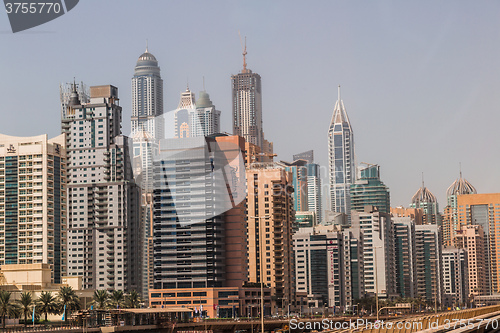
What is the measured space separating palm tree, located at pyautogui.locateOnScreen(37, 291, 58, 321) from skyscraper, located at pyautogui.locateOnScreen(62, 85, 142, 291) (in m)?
66.5

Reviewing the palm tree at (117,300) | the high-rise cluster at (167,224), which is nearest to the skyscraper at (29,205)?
the high-rise cluster at (167,224)

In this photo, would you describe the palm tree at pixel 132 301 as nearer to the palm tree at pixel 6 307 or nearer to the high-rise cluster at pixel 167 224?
the high-rise cluster at pixel 167 224

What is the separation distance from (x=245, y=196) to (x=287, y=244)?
54.2 ft

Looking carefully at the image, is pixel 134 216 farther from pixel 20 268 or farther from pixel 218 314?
pixel 20 268

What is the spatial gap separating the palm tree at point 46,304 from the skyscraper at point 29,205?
186ft

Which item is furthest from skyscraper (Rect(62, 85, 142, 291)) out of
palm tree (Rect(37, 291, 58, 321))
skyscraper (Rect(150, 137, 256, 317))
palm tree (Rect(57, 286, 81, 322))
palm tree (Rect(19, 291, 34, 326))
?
palm tree (Rect(19, 291, 34, 326))

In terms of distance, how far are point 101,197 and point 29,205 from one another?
2010 centimetres

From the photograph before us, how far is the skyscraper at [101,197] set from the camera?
573 ft

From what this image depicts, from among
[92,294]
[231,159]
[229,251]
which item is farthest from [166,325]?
[231,159]

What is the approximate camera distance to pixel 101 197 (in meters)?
181

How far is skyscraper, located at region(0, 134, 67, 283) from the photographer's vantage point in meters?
163

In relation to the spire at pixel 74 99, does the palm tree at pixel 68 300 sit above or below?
below

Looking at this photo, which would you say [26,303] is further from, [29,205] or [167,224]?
[29,205]

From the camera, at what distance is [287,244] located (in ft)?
585
